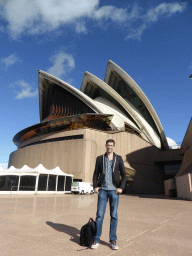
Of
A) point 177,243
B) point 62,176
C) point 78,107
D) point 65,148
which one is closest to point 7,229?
point 177,243

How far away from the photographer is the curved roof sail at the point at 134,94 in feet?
121

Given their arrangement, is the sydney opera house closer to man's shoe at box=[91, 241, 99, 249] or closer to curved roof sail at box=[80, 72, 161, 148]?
curved roof sail at box=[80, 72, 161, 148]

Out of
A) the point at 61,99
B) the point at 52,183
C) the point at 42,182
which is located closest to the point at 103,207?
the point at 42,182

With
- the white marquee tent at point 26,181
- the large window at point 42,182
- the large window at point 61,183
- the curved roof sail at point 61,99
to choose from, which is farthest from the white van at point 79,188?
the curved roof sail at point 61,99

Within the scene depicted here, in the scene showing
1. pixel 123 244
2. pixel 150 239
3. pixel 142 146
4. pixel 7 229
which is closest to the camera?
pixel 123 244

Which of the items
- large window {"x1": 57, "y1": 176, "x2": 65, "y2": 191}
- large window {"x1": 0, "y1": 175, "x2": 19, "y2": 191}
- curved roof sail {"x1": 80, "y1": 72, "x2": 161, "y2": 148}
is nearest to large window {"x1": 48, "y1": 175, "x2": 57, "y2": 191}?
large window {"x1": 57, "y1": 176, "x2": 65, "y2": 191}

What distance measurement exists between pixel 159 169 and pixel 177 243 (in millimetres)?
32884

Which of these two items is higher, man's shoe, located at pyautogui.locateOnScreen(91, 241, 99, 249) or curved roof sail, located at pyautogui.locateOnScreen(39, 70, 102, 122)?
curved roof sail, located at pyautogui.locateOnScreen(39, 70, 102, 122)

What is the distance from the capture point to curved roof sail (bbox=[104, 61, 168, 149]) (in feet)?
121

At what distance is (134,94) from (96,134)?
16017 mm

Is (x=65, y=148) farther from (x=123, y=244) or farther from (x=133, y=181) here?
(x=123, y=244)

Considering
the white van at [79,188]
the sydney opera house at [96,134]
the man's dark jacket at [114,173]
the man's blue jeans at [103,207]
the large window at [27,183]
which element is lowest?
the white van at [79,188]

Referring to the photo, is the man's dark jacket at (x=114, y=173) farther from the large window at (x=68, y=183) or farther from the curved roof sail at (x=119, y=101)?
the curved roof sail at (x=119, y=101)

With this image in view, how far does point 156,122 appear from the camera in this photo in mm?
38812
